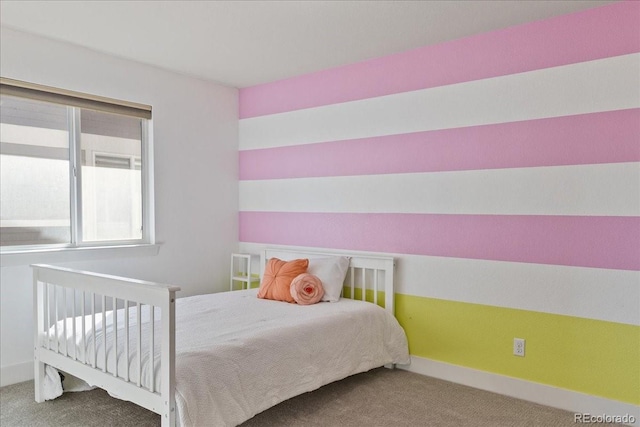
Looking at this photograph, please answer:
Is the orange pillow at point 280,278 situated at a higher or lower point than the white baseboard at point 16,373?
higher

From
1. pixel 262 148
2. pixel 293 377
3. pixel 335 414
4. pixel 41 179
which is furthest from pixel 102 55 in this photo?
pixel 335 414

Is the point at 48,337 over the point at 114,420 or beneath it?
over

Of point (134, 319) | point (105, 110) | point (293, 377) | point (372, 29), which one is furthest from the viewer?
point (105, 110)

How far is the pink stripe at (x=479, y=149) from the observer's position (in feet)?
8.30

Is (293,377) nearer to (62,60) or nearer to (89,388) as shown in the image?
(89,388)

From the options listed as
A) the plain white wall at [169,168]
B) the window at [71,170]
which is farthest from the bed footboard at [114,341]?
the window at [71,170]

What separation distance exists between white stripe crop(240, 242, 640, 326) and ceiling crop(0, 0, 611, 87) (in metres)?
1.48

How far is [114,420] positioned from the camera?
2408 millimetres

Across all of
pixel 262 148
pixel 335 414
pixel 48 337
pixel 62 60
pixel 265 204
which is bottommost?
pixel 335 414

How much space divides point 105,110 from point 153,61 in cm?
53

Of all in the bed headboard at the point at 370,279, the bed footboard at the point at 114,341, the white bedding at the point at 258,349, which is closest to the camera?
the bed footboard at the point at 114,341

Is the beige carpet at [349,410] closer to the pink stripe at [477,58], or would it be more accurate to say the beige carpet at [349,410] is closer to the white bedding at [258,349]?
the white bedding at [258,349]

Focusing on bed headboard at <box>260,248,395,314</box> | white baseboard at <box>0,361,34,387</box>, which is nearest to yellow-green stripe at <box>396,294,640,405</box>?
bed headboard at <box>260,248,395,314</box>

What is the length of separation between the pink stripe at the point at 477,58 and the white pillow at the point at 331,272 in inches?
49.8
